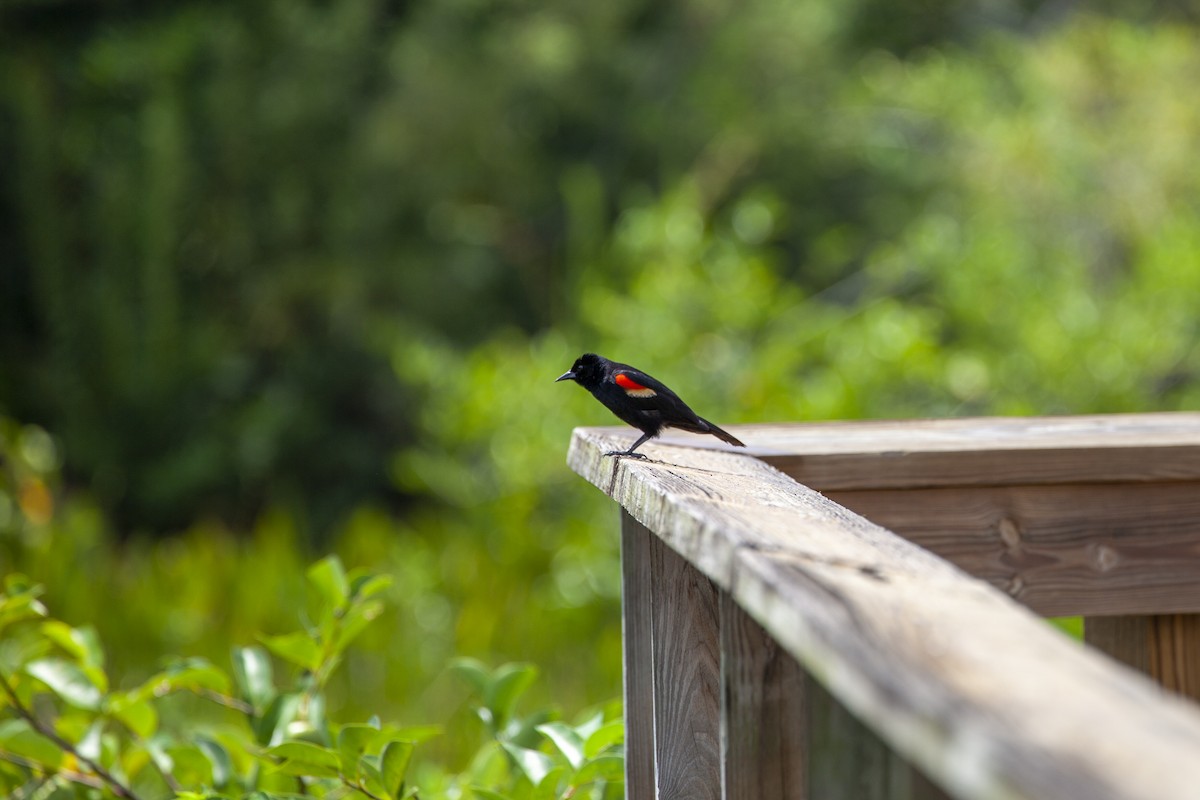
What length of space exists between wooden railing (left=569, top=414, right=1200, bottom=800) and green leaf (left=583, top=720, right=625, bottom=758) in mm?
26

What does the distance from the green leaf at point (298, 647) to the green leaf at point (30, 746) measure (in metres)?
0.27

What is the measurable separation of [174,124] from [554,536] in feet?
12.3

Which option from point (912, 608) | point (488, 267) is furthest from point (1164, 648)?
point (488, 267)

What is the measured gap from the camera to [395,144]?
7879 millimetres

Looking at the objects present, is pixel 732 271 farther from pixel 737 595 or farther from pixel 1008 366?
pixel 737 595

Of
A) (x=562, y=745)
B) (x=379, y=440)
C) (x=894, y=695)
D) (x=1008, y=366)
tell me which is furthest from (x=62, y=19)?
(x=894, y=695)

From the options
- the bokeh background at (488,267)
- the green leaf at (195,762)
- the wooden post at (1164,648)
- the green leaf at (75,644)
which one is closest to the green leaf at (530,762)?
the green leaf at (195,762)

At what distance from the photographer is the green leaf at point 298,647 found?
4.76 feet

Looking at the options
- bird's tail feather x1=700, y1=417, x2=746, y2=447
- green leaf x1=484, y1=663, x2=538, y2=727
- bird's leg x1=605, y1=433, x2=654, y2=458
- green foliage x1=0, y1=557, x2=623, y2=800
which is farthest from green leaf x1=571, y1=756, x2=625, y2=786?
bird's tail feather x1=700, y1=417, x2=746, y2=447

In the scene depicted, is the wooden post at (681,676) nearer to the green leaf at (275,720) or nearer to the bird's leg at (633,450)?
the bird's leg at (633,450)

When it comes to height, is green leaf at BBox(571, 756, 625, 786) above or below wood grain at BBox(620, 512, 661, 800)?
below

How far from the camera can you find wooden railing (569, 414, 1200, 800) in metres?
0.48

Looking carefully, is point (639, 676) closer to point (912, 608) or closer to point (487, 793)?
point (487, 793)

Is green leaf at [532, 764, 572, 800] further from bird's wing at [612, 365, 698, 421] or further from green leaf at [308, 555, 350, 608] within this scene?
bird's wing at [612, 365, 698, 421]
